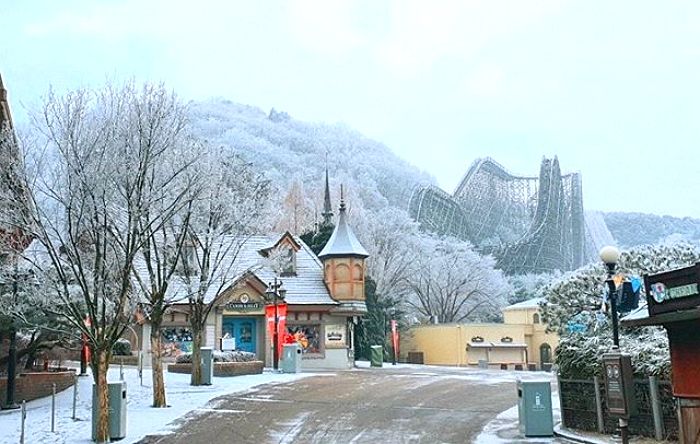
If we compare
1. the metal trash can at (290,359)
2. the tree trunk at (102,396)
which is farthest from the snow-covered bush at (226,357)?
the tree trunk at (102,396)

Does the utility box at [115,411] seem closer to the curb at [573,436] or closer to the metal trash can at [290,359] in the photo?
the curb at [573,436]

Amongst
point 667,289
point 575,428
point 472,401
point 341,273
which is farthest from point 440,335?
point 667,289

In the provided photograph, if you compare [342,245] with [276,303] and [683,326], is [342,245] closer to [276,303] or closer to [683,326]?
[276,303]

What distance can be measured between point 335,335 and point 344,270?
324 centimetres

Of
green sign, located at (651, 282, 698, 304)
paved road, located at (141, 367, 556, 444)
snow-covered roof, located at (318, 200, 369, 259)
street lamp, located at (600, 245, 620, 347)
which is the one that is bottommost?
paved road, located at (141, 367, 556, 444)

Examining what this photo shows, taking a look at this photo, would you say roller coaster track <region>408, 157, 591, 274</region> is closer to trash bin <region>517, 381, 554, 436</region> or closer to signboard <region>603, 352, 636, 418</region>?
trash bin <region>517, 381, 554, 436</region>

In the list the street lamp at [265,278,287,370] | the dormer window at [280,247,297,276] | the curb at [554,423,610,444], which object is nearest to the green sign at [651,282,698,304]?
the curb at [554,423,610,444]

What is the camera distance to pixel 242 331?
124ft

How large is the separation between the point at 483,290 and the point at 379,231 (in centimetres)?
1064

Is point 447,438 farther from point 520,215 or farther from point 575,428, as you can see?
point 520,215

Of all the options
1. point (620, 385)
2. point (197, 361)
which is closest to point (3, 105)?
point (197, 361)

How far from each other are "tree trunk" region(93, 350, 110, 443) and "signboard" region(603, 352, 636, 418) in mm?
9003

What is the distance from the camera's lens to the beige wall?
52.5 metres

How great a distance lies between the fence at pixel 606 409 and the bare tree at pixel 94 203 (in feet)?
29.6
